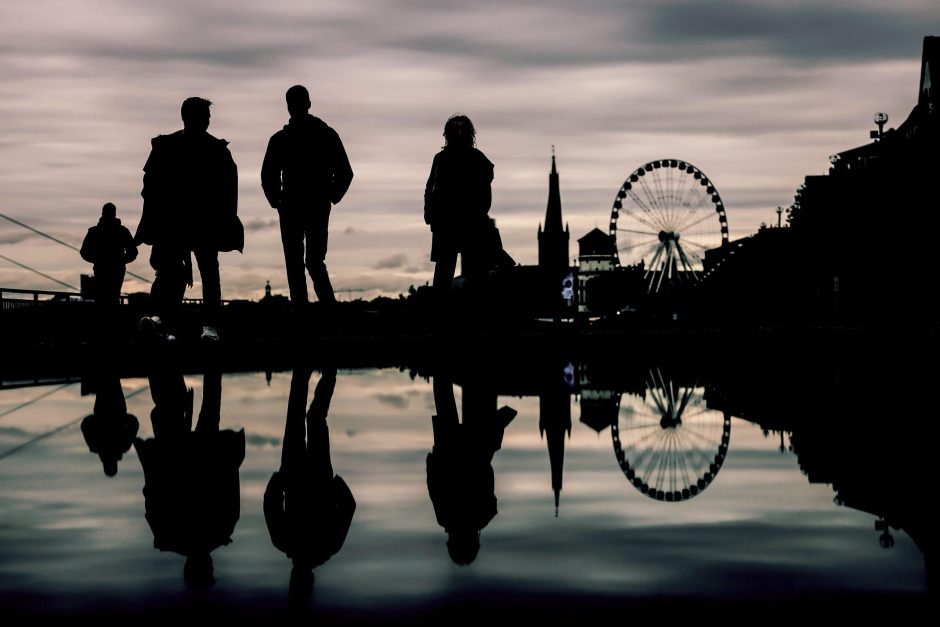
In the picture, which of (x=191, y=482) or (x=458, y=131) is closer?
(x=191, y=482)

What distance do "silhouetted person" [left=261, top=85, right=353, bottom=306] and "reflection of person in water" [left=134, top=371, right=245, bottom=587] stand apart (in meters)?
6.09

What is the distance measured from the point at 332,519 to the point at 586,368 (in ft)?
30.6

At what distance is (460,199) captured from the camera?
16000 millimetres

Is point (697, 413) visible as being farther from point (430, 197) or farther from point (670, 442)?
point (430, 197)

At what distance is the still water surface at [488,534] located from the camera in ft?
11.6

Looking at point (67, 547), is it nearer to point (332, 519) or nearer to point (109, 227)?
point (332, 519)

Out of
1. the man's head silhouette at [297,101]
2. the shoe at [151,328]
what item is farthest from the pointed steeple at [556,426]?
the shoe at [151,328]

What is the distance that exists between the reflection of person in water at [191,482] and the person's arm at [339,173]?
622cm

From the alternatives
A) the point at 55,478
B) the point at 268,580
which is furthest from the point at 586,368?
the point at 268,580

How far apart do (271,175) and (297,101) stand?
0.78m

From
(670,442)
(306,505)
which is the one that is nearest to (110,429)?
(670,442)

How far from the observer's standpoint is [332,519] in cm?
475

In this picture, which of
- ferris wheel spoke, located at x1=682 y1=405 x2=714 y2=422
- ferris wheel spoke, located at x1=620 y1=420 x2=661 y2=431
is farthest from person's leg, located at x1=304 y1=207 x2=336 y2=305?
ferris wheel spoke, located at x1=620 y1=420 x2=661 y2=431

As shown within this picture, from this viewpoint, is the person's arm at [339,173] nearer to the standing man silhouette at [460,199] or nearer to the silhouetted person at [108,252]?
the standing man silhouette at [460,199]
